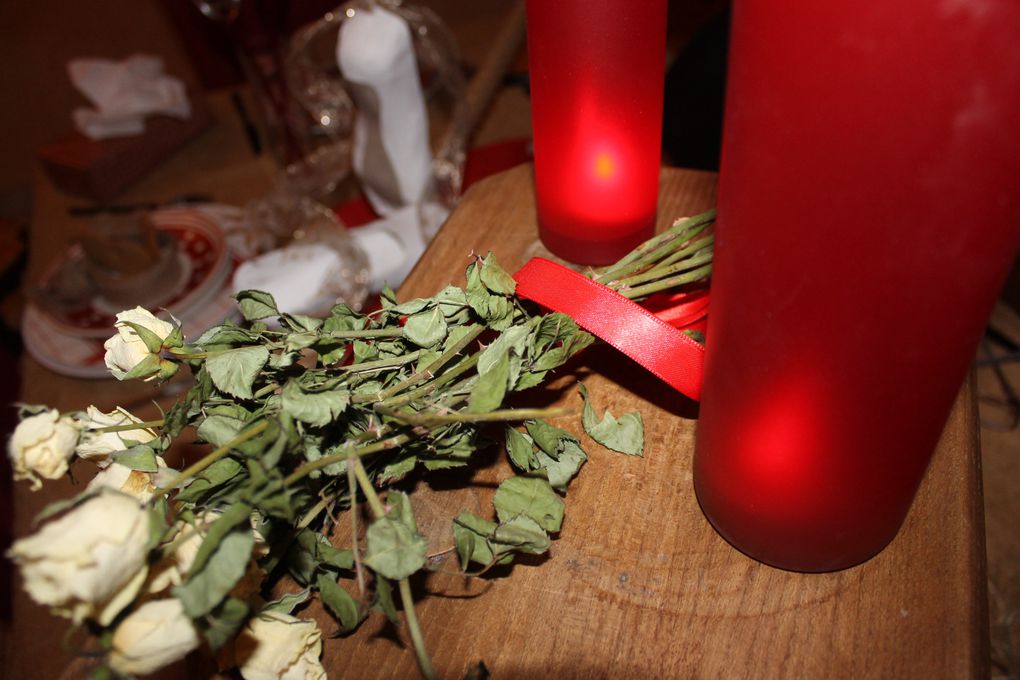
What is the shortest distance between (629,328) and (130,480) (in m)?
0.24

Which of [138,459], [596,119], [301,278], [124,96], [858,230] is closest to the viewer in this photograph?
[858,230]

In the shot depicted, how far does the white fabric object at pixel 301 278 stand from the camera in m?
0.71

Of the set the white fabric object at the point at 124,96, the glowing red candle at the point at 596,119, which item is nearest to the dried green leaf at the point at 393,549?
the glowing red candle at the point at 596,119

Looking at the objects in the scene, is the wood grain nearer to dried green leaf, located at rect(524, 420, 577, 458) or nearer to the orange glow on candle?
dried green leaf, located at rect(524, 420, 577, 458)

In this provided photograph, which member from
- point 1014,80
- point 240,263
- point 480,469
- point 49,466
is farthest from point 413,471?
point 240,263

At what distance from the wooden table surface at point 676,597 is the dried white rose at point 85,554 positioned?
0.42 feet

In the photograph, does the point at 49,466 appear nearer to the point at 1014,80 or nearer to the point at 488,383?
the point at 488,383

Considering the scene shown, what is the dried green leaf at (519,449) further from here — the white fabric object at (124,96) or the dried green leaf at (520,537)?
the white fabric object at (124,96)

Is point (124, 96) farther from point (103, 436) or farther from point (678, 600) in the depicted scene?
point (678, 600)

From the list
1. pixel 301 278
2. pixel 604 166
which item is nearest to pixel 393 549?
pixel 604 166

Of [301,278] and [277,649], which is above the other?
[277,649]

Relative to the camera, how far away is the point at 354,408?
0.31m

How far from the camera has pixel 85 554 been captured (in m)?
0.20

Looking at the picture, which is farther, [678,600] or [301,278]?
[301,278]
